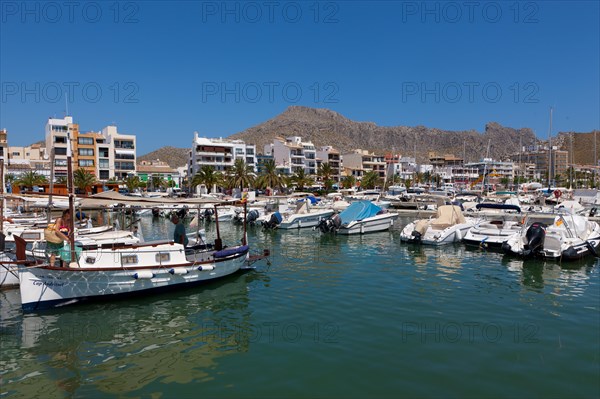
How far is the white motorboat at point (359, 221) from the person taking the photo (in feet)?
128

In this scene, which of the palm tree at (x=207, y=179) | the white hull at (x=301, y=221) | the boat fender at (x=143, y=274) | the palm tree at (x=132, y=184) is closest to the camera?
the boat fender at (x=143, y=274)

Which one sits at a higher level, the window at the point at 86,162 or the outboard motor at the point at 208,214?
the window at the point at 86,162

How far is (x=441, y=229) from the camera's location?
33.2 m

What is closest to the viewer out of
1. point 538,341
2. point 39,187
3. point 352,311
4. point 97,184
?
point 538,341

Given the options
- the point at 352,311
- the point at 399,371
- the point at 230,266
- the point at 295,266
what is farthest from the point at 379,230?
the point at 399,371

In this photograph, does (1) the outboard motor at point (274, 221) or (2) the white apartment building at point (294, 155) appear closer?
(1) the outboard motor at point (274, 221)

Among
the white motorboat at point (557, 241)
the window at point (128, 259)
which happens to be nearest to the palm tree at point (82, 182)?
the window at point (128, 259)

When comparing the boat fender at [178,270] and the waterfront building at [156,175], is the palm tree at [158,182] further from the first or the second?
the boat fender at [178,270]

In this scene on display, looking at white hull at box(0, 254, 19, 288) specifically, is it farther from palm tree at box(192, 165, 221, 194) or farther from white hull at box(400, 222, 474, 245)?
palm tree at box(192, 165, 221, 194)

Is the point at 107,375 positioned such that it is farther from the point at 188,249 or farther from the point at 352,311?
the point at 188,249

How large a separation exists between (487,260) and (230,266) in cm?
1592

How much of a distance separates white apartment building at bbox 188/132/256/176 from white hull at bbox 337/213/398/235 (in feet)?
244

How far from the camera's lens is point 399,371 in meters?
10.9

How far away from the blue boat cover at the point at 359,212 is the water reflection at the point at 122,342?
915 inches
